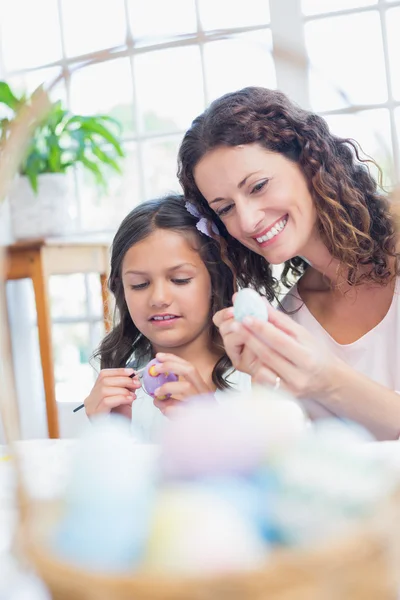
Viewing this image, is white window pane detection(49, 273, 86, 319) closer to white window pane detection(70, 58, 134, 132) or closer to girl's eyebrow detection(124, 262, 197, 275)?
white window pane detection(70, 58, 134, 132)

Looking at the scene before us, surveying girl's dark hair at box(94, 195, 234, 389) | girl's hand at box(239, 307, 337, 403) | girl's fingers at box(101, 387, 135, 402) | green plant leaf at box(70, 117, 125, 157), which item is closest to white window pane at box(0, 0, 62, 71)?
green plant leaf at box(70, 117, 125, 157)

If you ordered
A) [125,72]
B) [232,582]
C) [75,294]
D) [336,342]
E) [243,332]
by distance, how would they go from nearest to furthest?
[232,582] < [243,332] < [336,342] < [125,72] < [75,294]

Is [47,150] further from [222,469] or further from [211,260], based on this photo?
[222,469]

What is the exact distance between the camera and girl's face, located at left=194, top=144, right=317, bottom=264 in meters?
1.10

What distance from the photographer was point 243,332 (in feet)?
2.43

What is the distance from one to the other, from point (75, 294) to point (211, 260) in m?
1.78

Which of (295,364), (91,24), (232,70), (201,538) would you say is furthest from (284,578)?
(91,24)

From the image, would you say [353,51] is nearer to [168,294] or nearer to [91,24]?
[91,24]

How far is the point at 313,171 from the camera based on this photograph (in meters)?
1.20

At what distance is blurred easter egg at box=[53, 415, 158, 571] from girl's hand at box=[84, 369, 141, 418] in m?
0.58

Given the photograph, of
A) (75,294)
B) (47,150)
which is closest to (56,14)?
(47,150)

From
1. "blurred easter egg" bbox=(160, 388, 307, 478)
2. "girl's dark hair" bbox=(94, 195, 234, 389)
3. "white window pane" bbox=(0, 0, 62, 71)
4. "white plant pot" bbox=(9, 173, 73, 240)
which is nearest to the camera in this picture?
"blurred easter egg" bbox=(160, 388, 307, 478)

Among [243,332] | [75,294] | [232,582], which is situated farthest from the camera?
[75,294]

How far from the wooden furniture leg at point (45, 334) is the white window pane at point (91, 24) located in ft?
3.54
